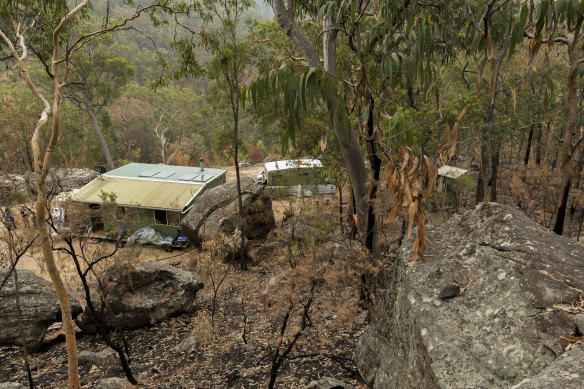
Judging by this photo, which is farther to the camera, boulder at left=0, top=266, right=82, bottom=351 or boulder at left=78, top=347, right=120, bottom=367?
boulder at left=0, top=266, right=82, bottom=351

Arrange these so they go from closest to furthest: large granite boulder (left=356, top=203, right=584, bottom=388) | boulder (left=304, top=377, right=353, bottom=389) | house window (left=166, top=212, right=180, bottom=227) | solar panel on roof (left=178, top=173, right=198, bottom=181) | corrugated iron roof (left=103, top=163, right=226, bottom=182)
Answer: large granite boulder (left=356, top=203, right=584, bottom=388) → boulder (left=304, top=377, right=353, bottom=389) → house window (left=166, top=212, right=180, bottom=227) → solar panel on roof (left=178, top=173, right=198, bottom=181) → corrugated iron roof (left=103, top=163, right=226, bottom=182)

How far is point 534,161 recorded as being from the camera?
1981 centimetres

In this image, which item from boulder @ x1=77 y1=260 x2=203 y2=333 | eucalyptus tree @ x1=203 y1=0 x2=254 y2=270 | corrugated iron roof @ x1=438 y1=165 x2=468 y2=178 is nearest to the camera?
boulder @ x1=77 y1=260 x2=203 y2=333

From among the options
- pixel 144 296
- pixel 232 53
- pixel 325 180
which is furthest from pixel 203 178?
pixel 144 296

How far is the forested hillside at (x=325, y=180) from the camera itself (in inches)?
168

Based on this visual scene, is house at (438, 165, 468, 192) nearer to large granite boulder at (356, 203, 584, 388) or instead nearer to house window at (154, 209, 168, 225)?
large granite boulder at (356, 203, 584, 388)

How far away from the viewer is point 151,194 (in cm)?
1536

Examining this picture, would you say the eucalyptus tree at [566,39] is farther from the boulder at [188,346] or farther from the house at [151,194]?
the house at [151,194]

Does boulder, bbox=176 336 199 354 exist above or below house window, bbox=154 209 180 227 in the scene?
below

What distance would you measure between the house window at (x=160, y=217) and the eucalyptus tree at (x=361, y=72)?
30.7ft

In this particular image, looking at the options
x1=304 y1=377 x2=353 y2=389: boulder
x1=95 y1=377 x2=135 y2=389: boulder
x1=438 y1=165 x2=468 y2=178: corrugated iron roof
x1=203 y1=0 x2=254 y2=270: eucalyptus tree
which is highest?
x1=203 y1=0 x2=254 y2=270: eucalyptus tree

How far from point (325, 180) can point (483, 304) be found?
8.81 meters

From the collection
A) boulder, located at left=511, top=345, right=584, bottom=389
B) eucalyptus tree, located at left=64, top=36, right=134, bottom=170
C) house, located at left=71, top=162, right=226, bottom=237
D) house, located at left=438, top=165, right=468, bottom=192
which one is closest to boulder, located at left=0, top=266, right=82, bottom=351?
house, located at left=71, top=162, right=226, bottom=237

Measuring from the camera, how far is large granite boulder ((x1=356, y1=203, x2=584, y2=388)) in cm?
291
